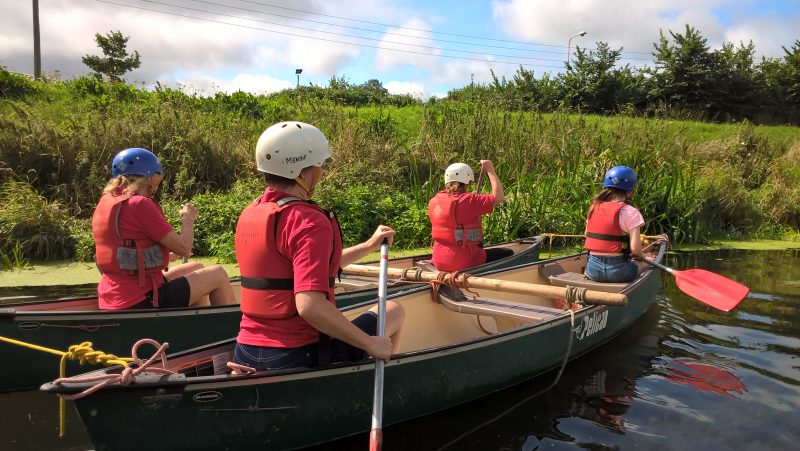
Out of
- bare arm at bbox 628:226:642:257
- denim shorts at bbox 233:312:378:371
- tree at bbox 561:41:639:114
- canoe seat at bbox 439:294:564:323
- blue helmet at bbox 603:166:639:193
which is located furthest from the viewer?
tree at bbox 561:41:639:114

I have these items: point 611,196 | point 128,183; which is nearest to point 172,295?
point 128,183

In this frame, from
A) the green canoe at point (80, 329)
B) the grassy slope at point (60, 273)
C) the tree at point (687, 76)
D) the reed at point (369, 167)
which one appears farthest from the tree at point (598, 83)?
the green canoe at point (80, 329)

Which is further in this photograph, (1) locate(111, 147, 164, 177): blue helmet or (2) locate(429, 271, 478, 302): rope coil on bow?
(2) locate(429, 271, 478, 302): rope coil on bow

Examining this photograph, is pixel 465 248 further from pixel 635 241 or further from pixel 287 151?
pixel 287 151

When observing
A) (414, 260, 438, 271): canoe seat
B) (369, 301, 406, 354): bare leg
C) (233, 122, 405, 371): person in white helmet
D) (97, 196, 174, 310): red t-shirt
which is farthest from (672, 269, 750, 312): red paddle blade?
(97, 196, 174, 310): red t-shirt

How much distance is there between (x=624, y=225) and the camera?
577 cm

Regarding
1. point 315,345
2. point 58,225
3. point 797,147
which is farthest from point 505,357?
point 797,147

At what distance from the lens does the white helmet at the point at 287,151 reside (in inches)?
103

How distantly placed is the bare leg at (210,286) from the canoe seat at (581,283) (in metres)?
3.35

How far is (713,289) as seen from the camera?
5.19m

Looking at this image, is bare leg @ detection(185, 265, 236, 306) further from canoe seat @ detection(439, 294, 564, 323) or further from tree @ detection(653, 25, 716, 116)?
Result: tree @ detection(653, 25, 716, 116)

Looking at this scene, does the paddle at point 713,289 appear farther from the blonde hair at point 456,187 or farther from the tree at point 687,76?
the tree at point 687,76

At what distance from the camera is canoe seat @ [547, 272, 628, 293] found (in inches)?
229

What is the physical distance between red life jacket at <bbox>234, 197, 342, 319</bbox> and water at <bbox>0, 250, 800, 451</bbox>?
4.01ft
